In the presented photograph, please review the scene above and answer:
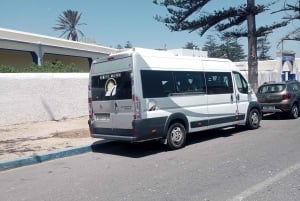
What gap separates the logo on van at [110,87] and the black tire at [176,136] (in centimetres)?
165

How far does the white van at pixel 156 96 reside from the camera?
8773mm

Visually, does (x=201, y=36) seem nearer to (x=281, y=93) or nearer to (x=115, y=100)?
(x=281, y=93)

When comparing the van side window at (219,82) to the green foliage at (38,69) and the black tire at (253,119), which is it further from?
the green foliage at (38,69)

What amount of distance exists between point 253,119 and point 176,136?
13.3 ft

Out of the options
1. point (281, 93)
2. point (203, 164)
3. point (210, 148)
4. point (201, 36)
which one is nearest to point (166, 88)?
point (210, 148)

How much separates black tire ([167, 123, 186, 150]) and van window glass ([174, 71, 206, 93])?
906 millimetres

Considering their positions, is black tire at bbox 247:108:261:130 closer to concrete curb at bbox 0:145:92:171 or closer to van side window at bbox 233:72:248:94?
van side window at bbox 233:72:248:94

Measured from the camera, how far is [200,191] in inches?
226

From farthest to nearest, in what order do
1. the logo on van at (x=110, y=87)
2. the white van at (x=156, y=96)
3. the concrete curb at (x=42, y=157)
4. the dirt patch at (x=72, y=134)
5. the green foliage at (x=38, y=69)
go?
the green foliage at (x=38, y=69) < the dirt patch at (x=72, y=134) < the logo on van at (x=110, y=87) < the white van at (x=156, y=96) < the concrete curb at (x=42, y=157)

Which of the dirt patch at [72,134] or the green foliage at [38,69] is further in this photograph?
the green foliage at [38,69]

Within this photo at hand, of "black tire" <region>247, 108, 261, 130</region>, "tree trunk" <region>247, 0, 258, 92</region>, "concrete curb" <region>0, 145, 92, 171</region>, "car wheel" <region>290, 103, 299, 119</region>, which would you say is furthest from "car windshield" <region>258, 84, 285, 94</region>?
"concrete curb" <region>0, 145, 92, 171</region>

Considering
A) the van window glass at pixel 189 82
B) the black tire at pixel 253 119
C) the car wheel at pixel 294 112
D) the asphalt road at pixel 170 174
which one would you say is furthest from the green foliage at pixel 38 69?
the car wheel at pixel 294 112

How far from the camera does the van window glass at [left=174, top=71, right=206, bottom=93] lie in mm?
9727

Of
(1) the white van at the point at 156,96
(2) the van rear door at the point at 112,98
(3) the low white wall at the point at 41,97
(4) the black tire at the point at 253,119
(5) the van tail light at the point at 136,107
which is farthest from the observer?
(3) the low white wall at the point at 41,97
